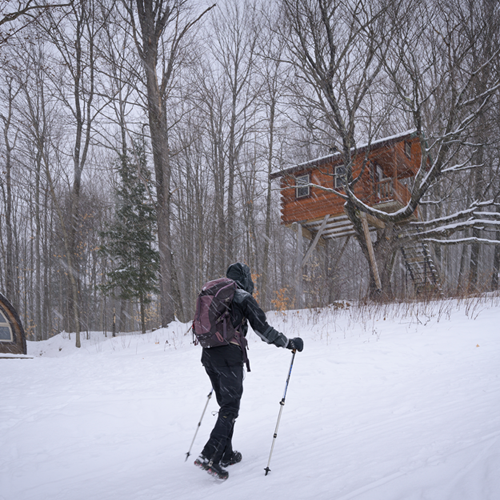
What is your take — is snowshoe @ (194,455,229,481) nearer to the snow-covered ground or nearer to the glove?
the snow-covered ground

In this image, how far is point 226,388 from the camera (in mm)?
3270

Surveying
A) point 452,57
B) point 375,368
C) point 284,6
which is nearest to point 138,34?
point 284,6

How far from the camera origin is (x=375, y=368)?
5766mm

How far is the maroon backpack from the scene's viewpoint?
3262 mm

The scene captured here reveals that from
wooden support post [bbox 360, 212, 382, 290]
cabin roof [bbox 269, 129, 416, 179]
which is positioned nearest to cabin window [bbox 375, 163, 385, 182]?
cabin roof [bbox 269, 129, 416, 179]

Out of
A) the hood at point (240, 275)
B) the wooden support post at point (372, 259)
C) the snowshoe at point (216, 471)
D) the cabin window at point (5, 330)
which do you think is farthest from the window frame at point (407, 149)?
the cabin window at point (5, 330)

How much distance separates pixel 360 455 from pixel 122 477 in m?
2.20

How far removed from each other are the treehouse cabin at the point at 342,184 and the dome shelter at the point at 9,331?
9.81 m

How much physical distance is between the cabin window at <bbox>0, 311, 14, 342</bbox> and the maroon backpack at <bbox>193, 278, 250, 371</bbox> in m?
9.61

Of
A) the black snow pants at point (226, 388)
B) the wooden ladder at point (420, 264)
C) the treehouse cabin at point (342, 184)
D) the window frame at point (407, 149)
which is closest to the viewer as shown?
the black snow pants at point (226, 388)

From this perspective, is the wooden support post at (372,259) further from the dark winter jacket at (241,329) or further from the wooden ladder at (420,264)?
the dark winter jacket at (241,329)

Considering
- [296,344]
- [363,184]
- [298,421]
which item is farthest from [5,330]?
[363,184]

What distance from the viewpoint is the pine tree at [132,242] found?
18.2 m

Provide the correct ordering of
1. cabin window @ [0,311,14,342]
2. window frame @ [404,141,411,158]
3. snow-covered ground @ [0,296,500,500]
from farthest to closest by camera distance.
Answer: window frame @ [404,141,411,158] < cabin window @ [0,311,14,342] < snow-covered ground @ [0,296,500,500]
